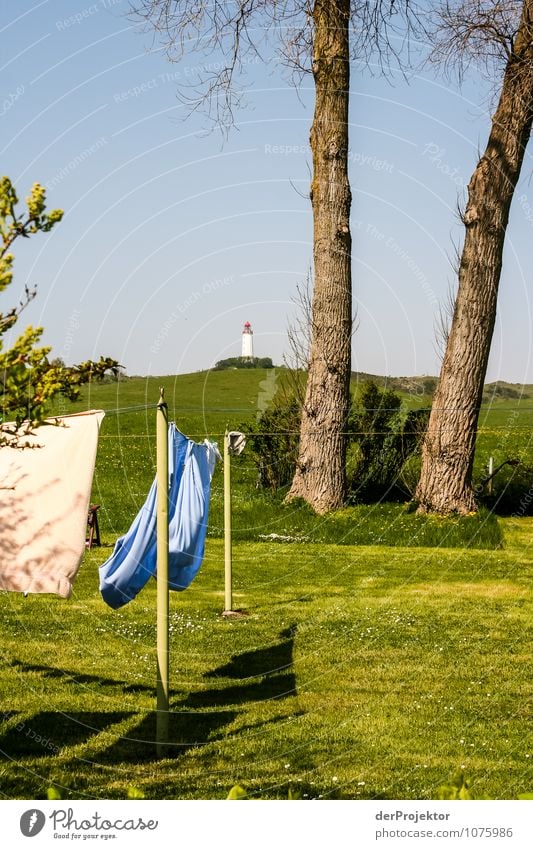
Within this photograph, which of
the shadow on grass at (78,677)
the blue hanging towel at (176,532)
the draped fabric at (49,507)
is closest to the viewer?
the draped fabric at (49,507)

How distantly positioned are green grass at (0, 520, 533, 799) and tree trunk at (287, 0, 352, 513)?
12.6 feet

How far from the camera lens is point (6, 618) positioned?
10789 millimetres

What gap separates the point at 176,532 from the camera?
9.46 meters

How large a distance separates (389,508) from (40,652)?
908cm

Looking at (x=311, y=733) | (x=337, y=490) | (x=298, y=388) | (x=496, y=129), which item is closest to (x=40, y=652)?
(x=311, y=733)

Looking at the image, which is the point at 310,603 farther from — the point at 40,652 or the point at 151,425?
the point at 151,425

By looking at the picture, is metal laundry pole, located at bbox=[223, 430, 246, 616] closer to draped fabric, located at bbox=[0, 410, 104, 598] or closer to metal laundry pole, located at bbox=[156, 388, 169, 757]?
draped fabric, located at bbox=[0, 410, 104, 598]

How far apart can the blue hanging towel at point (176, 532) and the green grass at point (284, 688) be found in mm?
758

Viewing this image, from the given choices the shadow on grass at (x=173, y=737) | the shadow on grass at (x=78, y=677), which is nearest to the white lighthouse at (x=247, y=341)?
the shadow on grass at (x=78, y=677)

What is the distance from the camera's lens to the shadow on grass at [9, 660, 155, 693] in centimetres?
802

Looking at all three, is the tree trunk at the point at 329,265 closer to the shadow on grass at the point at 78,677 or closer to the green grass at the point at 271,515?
the green grass at the point at 271,515

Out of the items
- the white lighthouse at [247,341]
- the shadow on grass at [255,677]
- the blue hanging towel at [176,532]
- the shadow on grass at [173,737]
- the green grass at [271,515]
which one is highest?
the white lighthouse at [247,341]

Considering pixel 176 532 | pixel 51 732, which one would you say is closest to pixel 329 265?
pixel 176 532

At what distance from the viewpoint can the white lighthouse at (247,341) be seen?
1400 cm
